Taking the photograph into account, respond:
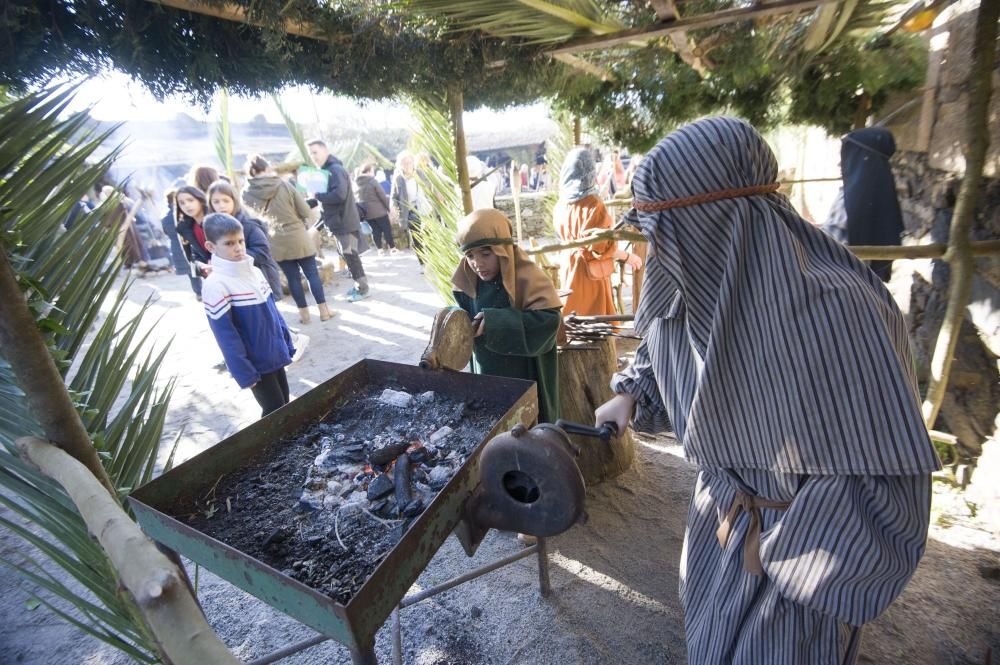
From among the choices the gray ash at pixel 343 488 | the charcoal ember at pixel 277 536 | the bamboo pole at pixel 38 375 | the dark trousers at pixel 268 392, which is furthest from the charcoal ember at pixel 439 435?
the dark trousers at pixel 268 392

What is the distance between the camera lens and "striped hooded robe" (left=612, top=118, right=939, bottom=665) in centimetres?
99

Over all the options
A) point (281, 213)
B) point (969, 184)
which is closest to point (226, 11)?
point (969, 184)

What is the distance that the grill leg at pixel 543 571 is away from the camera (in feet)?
7.27

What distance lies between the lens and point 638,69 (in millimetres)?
4094

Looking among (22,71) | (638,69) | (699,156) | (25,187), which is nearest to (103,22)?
(22,71)

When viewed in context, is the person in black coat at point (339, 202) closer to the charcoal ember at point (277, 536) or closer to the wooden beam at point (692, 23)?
the wooden beam at point (692, 23)

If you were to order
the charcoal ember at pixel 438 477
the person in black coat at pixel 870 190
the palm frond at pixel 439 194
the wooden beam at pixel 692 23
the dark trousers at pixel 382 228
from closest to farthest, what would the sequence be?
the charcoal ember at pixel 438 477 → the wooden beam at pixel 692 23 → the person in black coat at pixel 870 190 → the palm frond at pixel 439 194 → the dark trousers at pixel 382 228

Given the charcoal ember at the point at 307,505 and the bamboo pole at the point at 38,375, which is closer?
the bamboo pole at the point at 38,375

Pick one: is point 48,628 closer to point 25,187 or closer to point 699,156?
point 25,187

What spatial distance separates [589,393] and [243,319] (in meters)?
2.42

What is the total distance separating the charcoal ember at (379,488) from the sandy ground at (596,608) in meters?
1.03

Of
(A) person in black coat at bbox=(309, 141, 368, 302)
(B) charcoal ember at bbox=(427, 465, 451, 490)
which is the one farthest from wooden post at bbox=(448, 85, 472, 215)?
(A) person in black coat at bbox=(309, 141, 368, 302)

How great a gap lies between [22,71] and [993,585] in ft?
14.6

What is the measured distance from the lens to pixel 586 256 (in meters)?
3.99
